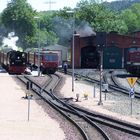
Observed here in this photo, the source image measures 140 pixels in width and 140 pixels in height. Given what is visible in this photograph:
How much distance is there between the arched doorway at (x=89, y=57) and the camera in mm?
79000

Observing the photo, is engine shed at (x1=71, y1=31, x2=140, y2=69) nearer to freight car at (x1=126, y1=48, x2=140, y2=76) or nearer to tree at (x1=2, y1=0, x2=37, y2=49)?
freight car at (x1=126, y1=48, x2=140, y2=76)

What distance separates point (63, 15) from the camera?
466 ft

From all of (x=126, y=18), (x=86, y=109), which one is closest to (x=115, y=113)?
(x=86, y=109)

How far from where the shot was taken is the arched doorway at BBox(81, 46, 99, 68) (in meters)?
79.0

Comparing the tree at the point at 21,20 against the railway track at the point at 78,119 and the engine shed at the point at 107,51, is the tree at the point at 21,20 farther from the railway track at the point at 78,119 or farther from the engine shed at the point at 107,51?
the railway track at the point at 78,119

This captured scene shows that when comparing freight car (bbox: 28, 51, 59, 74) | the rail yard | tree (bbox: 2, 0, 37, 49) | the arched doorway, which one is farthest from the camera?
tree (bbox: 2, 0, 37, 49)

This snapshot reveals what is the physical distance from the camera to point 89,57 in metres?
79.6

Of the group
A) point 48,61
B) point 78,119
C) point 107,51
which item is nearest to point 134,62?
point 48,61

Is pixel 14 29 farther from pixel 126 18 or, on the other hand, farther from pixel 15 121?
pixel 15 121

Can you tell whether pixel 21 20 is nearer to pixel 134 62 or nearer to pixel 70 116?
pixel 134 62

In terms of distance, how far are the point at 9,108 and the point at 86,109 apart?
453 centimetres

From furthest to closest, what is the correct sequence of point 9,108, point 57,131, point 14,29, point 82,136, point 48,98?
point 14,29 < point 48,98 < point 9,108 < point 57,131 < point 82,136

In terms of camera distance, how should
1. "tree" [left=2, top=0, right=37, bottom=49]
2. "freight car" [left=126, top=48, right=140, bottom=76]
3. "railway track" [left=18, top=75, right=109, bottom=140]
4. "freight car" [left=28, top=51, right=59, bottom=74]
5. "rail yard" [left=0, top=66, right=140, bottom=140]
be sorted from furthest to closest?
1. "tree" [left=2, top=0, right=37, bottom=49]
2. "freight car" [left=28, top=51, right=59, bottom=74]
3. "freight car" [left=126, top=48, right=140, bottom=76]
4. "rail yard" [left=0, top=66, right=140, bottom=140]
5. "railway track" [left=18, top=75, right=109, bottom=140]

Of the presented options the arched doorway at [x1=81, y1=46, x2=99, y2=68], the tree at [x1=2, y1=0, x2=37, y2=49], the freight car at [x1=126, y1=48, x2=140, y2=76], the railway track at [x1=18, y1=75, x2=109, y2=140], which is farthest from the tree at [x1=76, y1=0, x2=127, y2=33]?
the railway track at [x1=18, y1=75, x2=109, y2=140]
